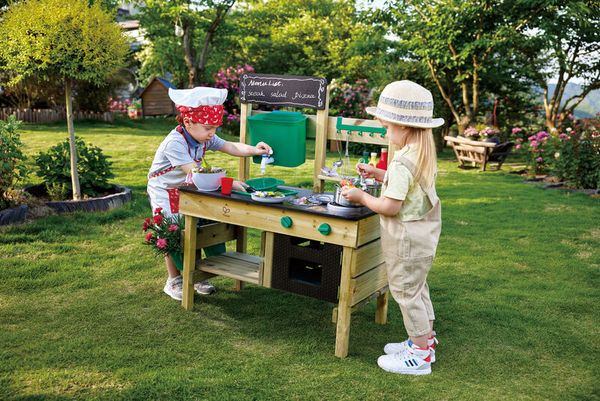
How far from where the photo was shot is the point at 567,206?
8.38 m


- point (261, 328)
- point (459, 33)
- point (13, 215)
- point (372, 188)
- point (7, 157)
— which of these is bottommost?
point (261, 328)

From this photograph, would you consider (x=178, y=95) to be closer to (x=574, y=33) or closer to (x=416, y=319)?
(x=416, y=319)

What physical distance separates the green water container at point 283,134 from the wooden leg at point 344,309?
107cm

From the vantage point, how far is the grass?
10.8 feet

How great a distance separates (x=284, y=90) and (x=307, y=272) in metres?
1.37

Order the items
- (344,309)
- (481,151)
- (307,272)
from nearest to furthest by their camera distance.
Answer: (344,309) < (307,272) < (481,151)

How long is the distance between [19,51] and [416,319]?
5.04m

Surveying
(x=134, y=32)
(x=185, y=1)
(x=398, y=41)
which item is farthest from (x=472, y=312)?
(x=134, y=32)

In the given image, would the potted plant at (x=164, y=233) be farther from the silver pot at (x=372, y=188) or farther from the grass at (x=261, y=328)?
the silver pot at (x=372, y=188)

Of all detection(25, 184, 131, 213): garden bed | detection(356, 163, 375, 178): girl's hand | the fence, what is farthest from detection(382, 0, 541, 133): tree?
detection(356, 163, 375, 178): girl's hand

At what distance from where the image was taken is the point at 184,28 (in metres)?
19.5

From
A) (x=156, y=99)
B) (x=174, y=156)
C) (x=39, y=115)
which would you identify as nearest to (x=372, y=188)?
(x=174, y=156)

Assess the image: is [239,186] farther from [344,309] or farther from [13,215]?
[13,215]

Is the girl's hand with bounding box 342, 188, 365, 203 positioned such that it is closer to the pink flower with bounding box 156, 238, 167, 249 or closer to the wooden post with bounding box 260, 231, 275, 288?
the wooden post with bounding box 260, 231, 275, 288
